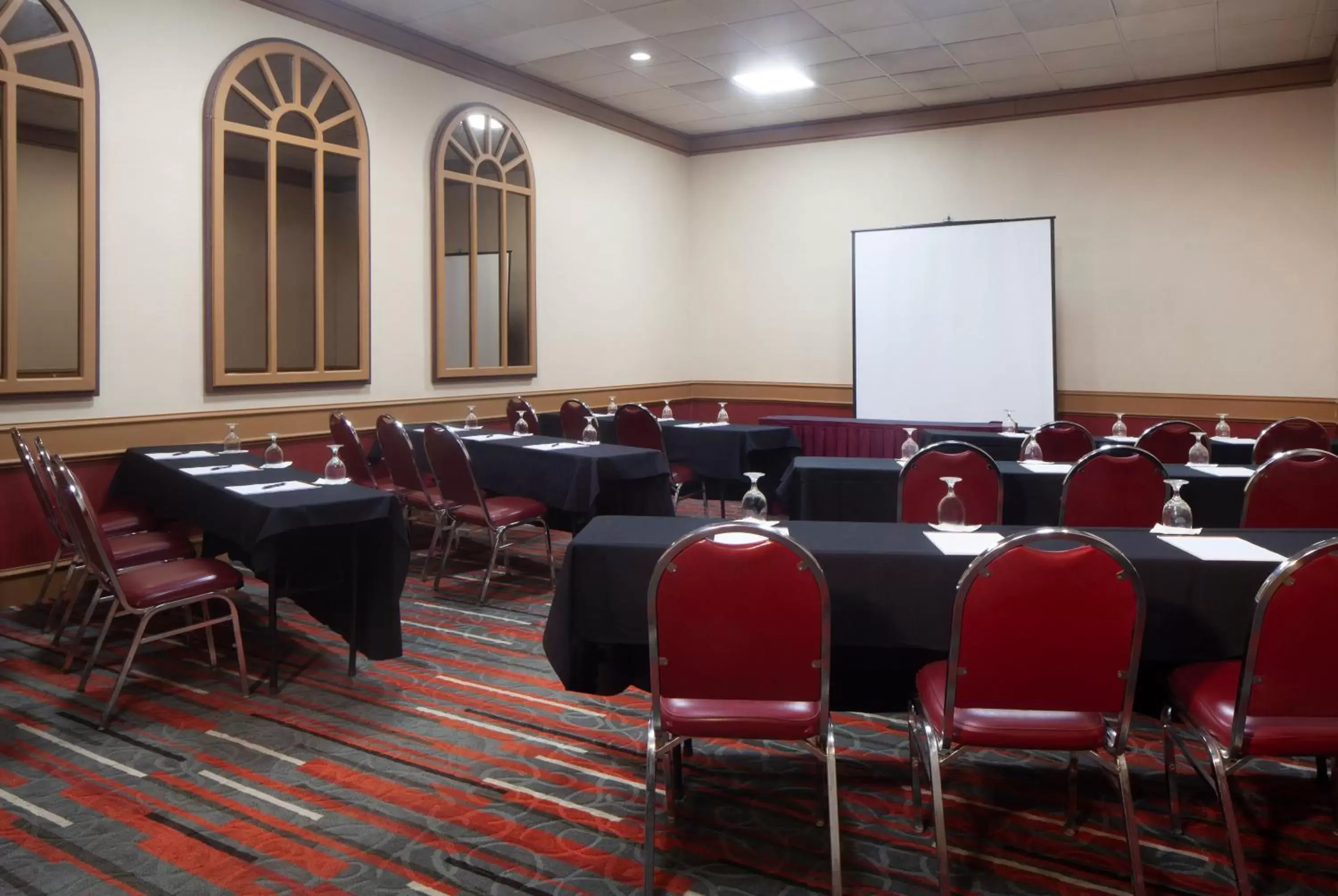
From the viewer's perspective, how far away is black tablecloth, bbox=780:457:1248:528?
→ 435cm

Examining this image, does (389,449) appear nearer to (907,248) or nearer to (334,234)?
(334,234)

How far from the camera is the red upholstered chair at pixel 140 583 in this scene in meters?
3.45

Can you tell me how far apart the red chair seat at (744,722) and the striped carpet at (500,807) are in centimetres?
42

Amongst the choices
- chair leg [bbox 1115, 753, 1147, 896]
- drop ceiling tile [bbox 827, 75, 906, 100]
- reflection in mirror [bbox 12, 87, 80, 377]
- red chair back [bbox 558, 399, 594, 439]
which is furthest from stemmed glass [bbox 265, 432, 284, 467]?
drop ceiling tile [bbox 827, 75, 906, 100]

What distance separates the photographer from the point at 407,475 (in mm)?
5746

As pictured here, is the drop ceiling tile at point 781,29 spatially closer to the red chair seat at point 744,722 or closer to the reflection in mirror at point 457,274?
the reflection in mirror at point 457,274

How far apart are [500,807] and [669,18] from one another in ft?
18.7

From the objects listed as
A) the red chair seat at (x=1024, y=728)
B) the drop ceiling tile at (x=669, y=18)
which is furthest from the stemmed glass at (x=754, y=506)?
the drop ceiling tile at (x=669, y=18)

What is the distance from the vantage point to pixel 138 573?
377 centimetres

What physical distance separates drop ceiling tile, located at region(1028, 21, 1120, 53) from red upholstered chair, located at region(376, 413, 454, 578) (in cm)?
543

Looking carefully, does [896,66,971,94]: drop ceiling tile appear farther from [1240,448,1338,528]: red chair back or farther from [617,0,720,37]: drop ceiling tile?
[1240,448,1338,528]: red chair back

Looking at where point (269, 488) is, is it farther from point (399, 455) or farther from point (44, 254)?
point (44, 254)

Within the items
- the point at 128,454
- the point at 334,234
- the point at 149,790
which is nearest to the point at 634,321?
the point at 334,234

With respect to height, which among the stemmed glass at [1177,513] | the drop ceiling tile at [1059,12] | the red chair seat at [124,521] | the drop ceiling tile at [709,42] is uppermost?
the drop ceiling tile at [709,42]
